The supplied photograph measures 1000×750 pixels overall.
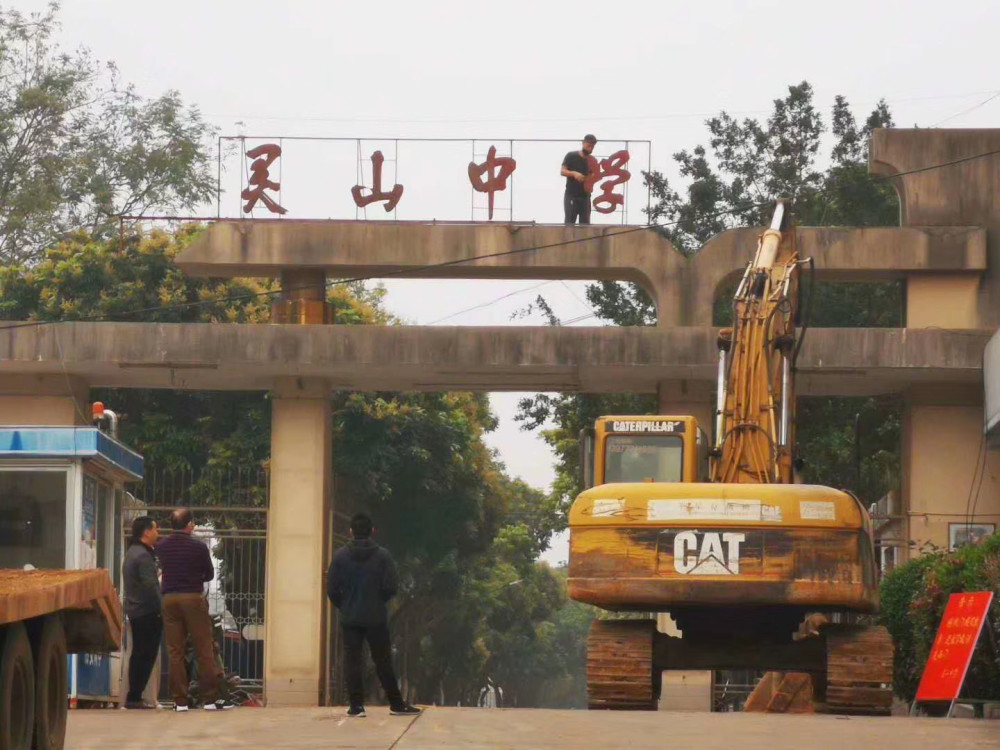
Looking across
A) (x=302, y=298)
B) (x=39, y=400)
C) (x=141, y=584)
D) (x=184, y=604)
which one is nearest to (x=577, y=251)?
(x=302, y=298)

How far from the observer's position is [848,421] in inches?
1529

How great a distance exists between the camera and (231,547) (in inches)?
1366

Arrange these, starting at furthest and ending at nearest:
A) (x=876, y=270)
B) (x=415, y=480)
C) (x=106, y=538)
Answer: (x=415, y=480) → (x=876, y=270) → (x=106, y=538)

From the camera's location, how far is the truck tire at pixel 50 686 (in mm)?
10258

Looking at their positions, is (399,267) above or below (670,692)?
above

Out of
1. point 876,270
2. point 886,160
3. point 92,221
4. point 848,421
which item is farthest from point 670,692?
point 92,221

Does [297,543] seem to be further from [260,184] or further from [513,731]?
[513,731]

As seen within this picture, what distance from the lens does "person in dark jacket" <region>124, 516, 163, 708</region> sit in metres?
17.2

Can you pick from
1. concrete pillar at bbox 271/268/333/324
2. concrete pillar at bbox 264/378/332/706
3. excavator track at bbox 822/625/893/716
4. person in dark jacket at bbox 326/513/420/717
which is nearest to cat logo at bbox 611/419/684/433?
excavator track at bbox 822/625/893/716

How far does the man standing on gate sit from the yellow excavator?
9.79 m

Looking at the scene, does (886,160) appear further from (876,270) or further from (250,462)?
(250,462)

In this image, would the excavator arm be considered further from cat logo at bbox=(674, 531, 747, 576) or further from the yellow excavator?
cat logo at bbox=(674, 531, 747, 576)

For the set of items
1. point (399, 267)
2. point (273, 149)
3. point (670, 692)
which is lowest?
point (670, 692)

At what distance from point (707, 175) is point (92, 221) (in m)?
20.9
